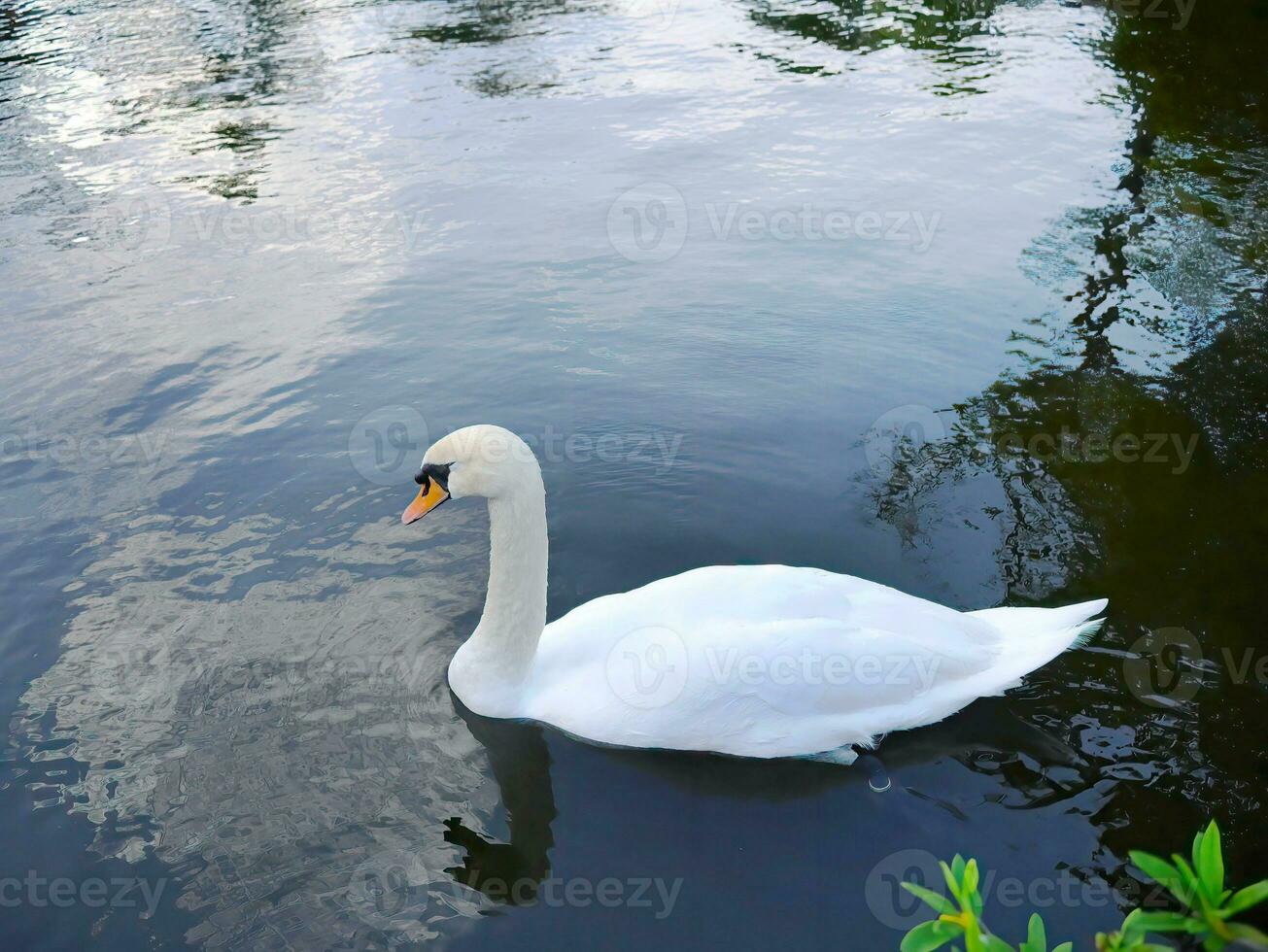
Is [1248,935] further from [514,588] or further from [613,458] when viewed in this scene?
[613,458]

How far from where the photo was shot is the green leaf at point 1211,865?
158 cm

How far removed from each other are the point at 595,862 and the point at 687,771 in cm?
66

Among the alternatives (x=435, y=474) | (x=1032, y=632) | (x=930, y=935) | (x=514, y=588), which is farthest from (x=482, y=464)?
(x=930, y=935)

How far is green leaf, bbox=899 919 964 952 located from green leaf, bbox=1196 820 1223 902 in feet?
1.34

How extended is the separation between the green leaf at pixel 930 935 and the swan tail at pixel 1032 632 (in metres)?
3.45

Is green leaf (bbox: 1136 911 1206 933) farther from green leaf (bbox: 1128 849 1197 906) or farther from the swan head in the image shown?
the swan head

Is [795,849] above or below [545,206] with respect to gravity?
below

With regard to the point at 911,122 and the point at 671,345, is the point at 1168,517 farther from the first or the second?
the point at 911,122

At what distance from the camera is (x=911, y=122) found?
13.7 m

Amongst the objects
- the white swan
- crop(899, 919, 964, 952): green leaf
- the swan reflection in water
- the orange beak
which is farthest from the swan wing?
crop(899, 919, 964, 952): green leaf

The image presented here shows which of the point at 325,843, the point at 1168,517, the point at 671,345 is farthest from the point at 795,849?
the point at 671,345

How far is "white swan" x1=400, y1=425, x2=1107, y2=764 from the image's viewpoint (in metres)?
4.87

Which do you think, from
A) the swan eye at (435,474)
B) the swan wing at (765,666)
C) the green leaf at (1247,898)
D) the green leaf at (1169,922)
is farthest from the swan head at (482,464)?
the green leaf at (1247,898)

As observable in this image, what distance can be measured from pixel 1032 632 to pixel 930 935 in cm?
372
